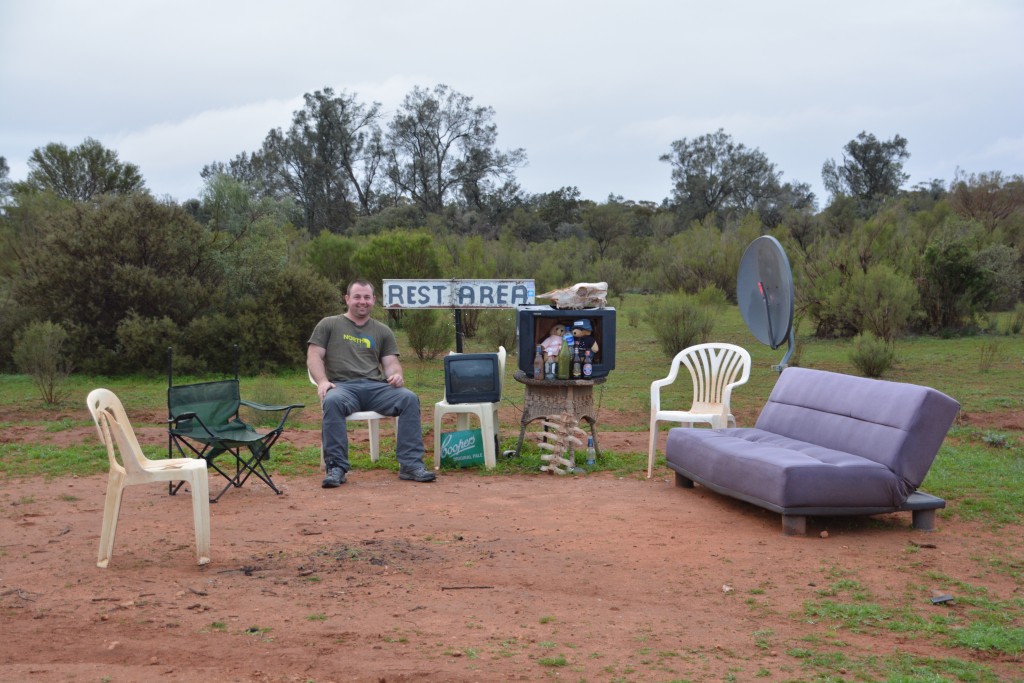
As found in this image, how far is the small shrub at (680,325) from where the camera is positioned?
17297mm

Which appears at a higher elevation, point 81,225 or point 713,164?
point 713,164

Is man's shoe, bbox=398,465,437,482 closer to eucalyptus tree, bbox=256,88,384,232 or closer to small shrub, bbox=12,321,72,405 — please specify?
small shrub, bbox=12,321,72,405

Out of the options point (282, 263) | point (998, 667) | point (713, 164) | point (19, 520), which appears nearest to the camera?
point (998, 667)

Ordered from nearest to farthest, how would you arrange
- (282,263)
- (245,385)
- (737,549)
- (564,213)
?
(737,549), (245,385), (282,263), (564,213)

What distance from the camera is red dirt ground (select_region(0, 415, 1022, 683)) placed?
378 centimetres

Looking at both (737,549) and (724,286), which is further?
(724,286)

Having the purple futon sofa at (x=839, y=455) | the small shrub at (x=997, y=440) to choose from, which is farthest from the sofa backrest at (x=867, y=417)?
the small shrub at (x=997, y=440)

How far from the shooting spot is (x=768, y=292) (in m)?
8.03

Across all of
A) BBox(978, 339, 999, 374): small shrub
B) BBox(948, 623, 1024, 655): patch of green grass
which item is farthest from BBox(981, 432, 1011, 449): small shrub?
BBox(978, 339, 999, 374): small shrub

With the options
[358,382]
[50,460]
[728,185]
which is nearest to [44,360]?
[50,460]

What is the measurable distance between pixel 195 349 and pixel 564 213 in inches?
1220

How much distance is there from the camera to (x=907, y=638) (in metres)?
4.09

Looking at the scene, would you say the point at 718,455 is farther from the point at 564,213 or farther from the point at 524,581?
the point at 564,213

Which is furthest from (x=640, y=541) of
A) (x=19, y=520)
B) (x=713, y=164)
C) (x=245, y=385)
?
(x=713, y=164)
